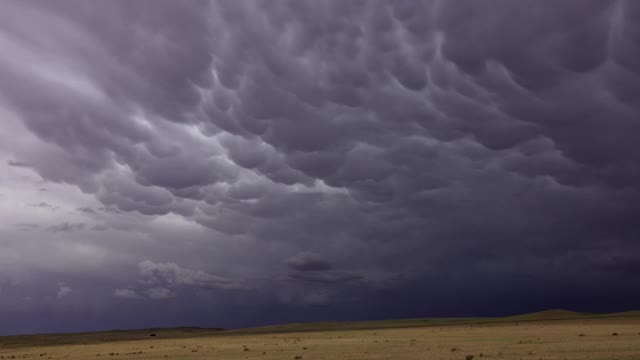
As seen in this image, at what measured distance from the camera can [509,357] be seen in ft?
158

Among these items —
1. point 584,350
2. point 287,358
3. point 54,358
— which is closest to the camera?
point 584,350

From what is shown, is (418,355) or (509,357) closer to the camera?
(509,357)

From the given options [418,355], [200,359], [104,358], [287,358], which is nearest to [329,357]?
[287,358]

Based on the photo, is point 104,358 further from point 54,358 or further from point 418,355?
point 418,355

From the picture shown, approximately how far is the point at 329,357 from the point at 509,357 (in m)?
16.6

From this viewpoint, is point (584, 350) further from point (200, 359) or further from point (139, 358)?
point (139, 358)

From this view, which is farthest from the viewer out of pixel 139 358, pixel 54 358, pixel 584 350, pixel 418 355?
pixel 54 358

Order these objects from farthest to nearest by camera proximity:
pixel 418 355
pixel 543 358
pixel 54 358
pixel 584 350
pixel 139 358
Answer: pixel 54 358
pixel 139 358
pixel 418 355
pixel 584 350
pixel 543 358

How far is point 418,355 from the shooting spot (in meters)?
55.8

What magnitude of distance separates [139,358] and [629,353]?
163 ft

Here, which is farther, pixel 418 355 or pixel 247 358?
pixel 247 358

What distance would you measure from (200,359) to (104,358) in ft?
55.7

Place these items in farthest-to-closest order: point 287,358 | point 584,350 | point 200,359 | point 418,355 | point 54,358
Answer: point 54,358, point 200,359, point 287,358, point 418,355, point 584,350

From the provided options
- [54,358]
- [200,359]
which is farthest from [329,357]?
[54,358]
